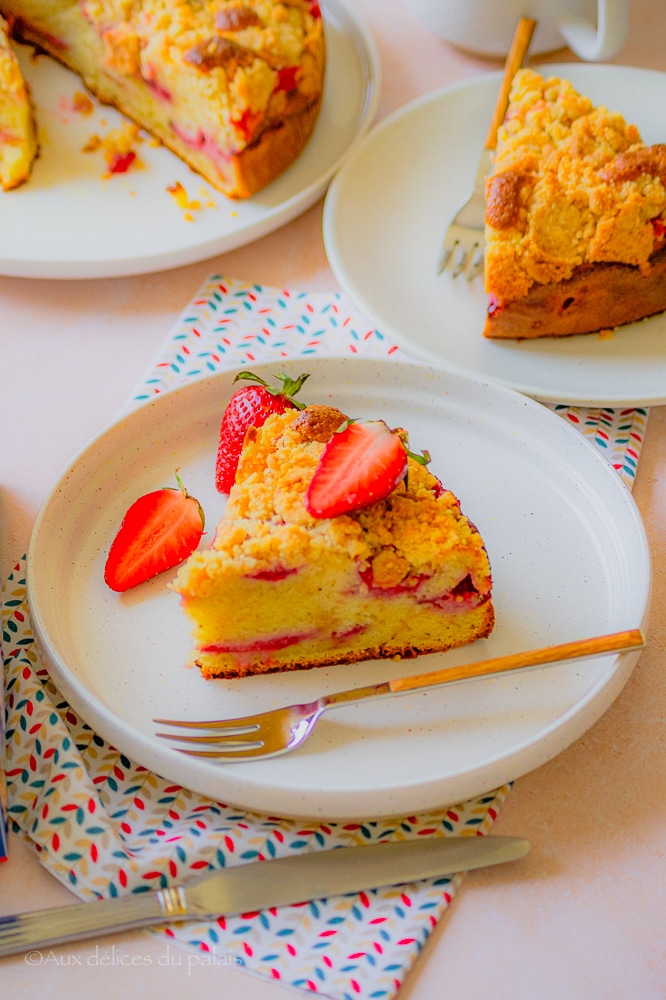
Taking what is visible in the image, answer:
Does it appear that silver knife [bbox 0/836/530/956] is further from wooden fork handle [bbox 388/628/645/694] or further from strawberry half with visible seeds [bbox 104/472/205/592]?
strawberry half with visible seeds [bbox 104/472/205/592]

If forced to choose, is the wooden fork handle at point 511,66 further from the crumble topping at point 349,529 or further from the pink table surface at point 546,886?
the crumble topping at point 349,529

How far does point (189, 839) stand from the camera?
1.54 meters

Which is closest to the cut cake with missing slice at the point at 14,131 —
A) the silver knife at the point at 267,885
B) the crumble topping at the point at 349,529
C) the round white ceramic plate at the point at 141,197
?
the round white ceramic plate at the point at 141,197

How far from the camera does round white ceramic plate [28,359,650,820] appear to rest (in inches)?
61.2

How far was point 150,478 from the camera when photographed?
2025 millimetres

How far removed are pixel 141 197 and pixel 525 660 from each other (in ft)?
5.80

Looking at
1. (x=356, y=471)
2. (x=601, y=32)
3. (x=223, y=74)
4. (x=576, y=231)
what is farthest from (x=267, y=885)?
(x=601, y=32)

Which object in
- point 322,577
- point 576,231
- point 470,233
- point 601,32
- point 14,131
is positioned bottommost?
point 322,577

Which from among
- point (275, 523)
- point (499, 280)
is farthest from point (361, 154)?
point (275, 523)

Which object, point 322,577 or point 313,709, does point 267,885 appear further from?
point 322,577

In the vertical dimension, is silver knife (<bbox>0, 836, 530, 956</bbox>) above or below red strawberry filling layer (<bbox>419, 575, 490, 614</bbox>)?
below

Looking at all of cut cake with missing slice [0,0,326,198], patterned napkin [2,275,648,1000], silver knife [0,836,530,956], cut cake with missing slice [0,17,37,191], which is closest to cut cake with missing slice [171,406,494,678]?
patterned napkin [2,275,648,1000]

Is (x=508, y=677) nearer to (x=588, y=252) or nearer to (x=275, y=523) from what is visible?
(x=275, y=523)

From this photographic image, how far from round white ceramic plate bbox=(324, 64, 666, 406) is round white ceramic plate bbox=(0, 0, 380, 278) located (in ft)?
0.47
